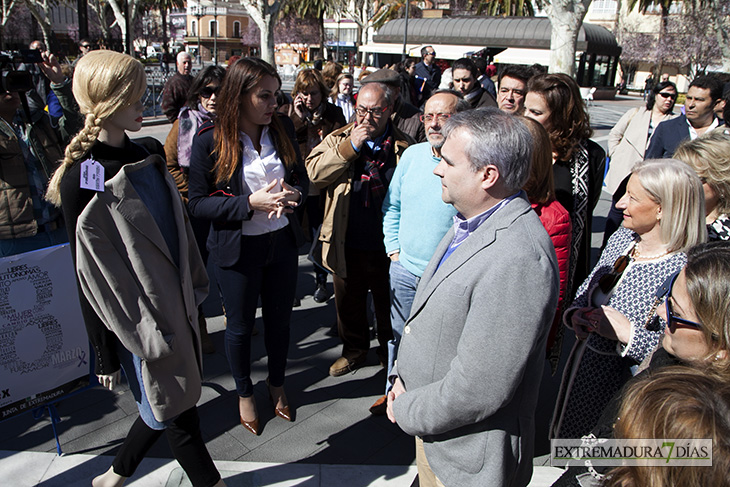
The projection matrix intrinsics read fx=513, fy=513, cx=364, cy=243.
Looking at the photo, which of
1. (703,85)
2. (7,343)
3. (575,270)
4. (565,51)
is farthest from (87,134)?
(565,51)

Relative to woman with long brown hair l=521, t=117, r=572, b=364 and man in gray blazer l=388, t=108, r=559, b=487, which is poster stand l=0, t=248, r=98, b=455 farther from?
woman with long brown hair l=521, t=117, r=572, b=364

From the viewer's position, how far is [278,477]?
2.57 m

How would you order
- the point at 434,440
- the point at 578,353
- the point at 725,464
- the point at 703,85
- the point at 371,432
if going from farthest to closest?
the point at 703,85
the point at 371,432
the point at 578,353
the point at 434,440
the point at 725,464

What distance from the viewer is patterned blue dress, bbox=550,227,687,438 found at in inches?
82.5

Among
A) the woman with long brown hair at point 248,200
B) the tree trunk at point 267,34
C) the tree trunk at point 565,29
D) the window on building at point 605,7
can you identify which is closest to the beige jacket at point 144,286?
the woman with long brown hair at point 248,200

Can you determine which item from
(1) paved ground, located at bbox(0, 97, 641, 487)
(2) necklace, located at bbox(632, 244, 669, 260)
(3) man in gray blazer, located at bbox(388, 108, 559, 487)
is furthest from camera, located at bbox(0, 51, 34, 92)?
(2) necklace, located at bbox(632, 244, 669, 260)

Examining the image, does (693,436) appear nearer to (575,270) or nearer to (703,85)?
(575,270)

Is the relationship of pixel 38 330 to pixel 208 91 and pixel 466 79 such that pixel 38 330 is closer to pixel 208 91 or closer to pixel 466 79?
pixel 208 91

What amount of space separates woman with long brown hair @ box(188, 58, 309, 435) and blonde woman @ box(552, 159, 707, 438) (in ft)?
4.91

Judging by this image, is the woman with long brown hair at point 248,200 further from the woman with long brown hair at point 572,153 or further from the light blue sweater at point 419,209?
the woman with long brown hair at point 572,153

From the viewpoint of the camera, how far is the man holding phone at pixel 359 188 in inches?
118

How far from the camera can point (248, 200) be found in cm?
252

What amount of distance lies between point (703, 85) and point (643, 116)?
63 centimetres

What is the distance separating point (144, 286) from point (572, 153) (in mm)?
2343
